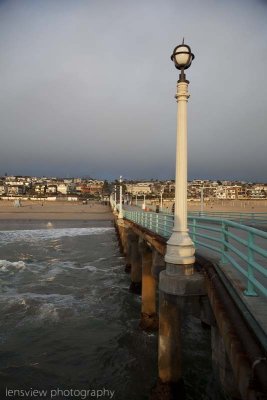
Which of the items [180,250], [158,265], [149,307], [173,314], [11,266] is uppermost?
[180,250]

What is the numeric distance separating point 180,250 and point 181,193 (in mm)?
944

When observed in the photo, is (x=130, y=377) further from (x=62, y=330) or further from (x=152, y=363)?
(x=62, y=330)

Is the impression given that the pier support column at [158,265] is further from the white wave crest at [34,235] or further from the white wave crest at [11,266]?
the white wave crest at [34,235]

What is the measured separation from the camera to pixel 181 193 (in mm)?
5820

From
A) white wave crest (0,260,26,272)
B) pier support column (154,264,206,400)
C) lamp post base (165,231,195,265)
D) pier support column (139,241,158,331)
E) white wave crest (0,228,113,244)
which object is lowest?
white wave crest (0,228,113,244)

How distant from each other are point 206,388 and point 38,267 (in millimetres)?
16267

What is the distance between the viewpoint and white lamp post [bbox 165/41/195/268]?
575 cm

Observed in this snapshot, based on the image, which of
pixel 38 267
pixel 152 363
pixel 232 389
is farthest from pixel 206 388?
pixel 38 267

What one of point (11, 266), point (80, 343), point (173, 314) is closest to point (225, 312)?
point (173, 314)

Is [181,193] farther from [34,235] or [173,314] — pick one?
[34,235]

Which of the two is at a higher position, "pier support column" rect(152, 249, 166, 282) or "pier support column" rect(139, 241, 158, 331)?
"pier support column" rect(152, 249, 166, 282)

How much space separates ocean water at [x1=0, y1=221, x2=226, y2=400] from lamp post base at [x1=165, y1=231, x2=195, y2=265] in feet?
11.3

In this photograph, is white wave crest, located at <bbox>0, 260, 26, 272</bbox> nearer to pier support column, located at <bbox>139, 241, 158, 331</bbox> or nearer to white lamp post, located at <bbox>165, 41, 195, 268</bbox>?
pier support column, located at <bbox>139, 241, 158, 331</bbox>

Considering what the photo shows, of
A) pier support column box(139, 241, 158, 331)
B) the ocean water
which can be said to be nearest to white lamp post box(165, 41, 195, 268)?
the ocean water
